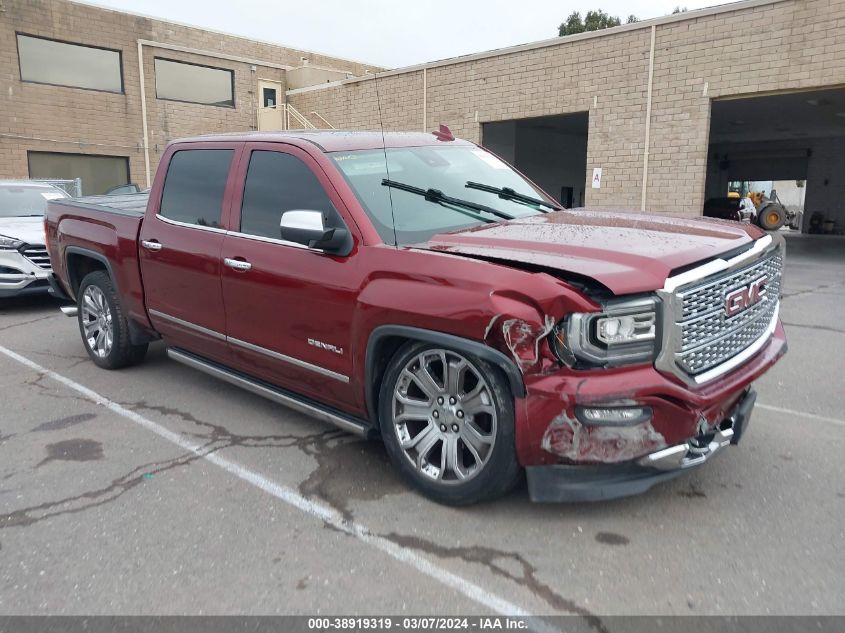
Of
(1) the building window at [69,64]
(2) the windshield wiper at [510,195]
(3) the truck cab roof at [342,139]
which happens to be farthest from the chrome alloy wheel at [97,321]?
(1) the building window at [69,64]

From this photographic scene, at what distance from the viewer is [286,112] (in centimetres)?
2573

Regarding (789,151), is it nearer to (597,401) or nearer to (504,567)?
(597,401)

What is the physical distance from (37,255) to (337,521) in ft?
24.4

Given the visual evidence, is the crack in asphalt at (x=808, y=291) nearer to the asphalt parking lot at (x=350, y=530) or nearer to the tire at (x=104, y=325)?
the asphalt parking lot at (x=350, y=530)

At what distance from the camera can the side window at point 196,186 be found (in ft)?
14.9

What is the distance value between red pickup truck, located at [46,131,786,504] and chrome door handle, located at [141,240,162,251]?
0.05m

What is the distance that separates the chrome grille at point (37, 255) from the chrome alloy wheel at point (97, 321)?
3311 mm

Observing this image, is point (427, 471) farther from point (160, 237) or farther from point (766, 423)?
point (160, 237)

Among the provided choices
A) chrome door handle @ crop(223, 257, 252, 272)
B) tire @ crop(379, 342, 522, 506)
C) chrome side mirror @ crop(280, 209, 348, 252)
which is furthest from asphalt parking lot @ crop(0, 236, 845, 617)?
chrome side mirror @ crop(280, 209, 348, 252)

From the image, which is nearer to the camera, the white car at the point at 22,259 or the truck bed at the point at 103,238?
→ the truck bed at the point at 103,238

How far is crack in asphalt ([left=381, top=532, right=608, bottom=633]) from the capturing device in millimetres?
2523

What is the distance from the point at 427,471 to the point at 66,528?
177 centimetres

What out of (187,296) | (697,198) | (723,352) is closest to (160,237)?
(187,296)

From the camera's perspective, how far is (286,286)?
387 centimetres
